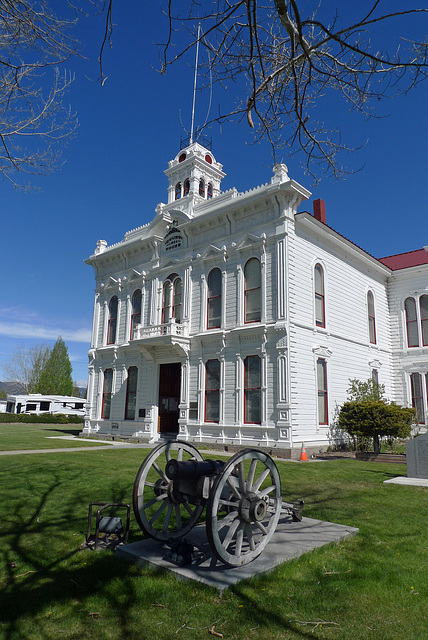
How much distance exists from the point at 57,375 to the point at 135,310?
2398 inches

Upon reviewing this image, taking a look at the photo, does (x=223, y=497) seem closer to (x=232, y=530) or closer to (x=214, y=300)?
(x=232, y=530)

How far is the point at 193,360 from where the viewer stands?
21906 millimetres

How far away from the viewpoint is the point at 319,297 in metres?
21.4

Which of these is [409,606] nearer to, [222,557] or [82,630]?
[222,557]

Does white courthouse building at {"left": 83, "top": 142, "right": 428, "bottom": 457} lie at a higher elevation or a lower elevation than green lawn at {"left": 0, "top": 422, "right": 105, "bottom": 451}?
higher

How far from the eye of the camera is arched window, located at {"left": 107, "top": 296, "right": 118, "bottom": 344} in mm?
27891

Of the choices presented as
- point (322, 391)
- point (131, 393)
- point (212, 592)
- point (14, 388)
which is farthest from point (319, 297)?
point (14, 388)

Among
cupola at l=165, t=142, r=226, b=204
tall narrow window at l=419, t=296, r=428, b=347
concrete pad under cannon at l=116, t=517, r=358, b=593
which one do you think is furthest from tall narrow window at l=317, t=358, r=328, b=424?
concrete pad under cannon at l=116, t=517, r=358, b=593

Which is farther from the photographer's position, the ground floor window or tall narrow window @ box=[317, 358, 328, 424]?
the ground floor window

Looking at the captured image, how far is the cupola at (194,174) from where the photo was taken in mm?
26797

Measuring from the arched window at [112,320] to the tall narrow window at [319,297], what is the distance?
12.9 m

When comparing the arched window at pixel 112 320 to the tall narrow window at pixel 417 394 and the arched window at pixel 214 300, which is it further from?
the tall narrow window at pixel 417 394

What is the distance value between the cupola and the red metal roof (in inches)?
480

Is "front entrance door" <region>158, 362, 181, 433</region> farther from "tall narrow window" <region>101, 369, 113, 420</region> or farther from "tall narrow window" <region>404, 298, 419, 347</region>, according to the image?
"tall narrow window" <region>404, 298, 419, 347</region>
